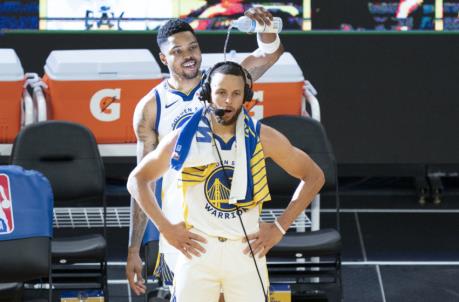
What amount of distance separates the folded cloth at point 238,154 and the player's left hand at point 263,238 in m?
0.12

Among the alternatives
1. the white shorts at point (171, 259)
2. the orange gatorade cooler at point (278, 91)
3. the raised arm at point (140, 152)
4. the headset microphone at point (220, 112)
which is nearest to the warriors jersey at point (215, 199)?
the headset microphone at point (220, 112)

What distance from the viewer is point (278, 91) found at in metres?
7.64

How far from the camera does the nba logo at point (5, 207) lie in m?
6.11

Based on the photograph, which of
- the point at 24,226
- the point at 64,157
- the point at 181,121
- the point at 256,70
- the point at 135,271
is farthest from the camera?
the point at 64,157

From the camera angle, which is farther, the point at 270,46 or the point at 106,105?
the point at 106,105

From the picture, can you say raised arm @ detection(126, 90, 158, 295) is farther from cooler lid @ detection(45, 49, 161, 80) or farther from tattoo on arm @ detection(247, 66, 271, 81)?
cooler lid @ detection(45, 49, 161, 80)

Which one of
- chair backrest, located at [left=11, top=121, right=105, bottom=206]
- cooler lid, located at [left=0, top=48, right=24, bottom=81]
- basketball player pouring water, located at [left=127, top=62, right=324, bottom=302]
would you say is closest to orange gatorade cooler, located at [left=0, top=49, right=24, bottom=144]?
cooler lid, located at [left=0, top=48, right=24, bottom=81]

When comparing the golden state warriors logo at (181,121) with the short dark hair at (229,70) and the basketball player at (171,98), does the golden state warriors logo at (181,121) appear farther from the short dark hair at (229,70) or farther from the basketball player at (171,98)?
the short dark hair at (229,70)

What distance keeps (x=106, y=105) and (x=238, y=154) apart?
8.99 ft

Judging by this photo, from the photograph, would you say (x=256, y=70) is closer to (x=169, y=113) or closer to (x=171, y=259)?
(x=169, y=113)

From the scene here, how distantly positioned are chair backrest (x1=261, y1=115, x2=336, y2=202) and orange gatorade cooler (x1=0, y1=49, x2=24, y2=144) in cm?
149

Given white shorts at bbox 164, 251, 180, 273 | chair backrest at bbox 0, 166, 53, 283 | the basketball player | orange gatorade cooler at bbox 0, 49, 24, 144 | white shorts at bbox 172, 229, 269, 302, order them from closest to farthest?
white shorts at bbox 172, 229, 269, 302, white shorts at bbox 164, 251, 180, 273, the basketball player, chair backrest at bbox 0, 166, 53, 283, orange gatorade cooler at bbox 0, 49, 24, 144

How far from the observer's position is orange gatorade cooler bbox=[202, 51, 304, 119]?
7.62 meters

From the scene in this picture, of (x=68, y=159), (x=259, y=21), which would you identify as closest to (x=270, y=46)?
(x=259, y=21)
